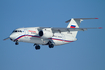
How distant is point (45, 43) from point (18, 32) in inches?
119

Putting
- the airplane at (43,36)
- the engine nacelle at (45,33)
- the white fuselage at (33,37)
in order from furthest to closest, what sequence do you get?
the engine nacelle at (45,33)
the airplane at (43,36)
the white fuselage at (33,37)

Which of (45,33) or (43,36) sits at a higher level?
(45,33)

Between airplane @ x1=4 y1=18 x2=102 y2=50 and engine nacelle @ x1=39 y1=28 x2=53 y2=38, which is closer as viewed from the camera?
airplane @ x1=4 y1=18 x2=102 y2=50

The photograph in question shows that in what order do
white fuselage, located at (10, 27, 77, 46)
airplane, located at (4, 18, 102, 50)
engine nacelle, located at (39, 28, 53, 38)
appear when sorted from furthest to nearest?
engine nacelle, located at (39, 28, 53, 38) → airplane, located at (4, 18, 102, 50) → white fuselage, located at (10, 27, 77, 46)

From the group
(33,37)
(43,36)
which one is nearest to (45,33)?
(43,36)

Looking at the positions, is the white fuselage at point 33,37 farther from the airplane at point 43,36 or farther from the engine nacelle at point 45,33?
the engine nacelle at point 45,33

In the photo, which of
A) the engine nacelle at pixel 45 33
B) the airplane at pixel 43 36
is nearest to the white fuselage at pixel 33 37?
the airplane at pixel 43 36

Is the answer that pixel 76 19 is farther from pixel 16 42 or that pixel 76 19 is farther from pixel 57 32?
pixel 16 42

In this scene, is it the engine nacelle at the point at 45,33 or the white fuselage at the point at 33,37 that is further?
the engine nacelle at the point at 45,33

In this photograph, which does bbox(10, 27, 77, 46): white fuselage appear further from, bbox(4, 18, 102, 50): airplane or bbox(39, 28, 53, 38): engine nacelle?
bbox(39, 28, 53, 38): engine nacelle

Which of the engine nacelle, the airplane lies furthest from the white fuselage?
the engine nacelle

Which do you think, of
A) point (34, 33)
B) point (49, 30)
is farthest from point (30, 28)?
point (49, 30)

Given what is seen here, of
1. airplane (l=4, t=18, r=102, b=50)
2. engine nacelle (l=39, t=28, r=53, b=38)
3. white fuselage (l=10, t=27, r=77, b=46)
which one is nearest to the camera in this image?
white fuselage (l=10, t=27, r=77, b=46)

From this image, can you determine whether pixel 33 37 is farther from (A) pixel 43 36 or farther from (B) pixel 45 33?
(B) pixel 45 33
